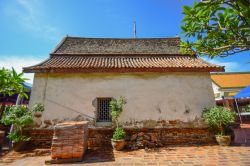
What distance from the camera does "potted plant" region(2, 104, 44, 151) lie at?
5.88 meters

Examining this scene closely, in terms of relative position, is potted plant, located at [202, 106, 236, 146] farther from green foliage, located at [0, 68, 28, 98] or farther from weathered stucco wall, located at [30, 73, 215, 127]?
green foliage, located at [0, 68, 28, 98]

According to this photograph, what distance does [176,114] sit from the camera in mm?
6957

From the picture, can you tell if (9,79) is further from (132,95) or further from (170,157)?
(132,95)

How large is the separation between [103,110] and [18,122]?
3.50 m

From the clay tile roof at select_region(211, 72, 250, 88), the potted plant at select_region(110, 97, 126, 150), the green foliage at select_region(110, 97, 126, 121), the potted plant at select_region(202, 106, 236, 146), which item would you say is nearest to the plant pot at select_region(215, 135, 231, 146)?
the potted plant at select_region(202, 106, 236, 146)

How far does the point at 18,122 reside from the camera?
19.4 feet

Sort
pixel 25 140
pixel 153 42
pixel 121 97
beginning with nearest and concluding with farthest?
1. pixel 25 140
2. pixel 121 97
3. pixel 153 42

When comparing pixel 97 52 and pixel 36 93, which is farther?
pixel 97 52

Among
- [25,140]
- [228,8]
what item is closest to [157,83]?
[228,8]

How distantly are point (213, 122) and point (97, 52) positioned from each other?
24.7 ft

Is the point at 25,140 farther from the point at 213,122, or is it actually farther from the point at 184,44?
the point at 213,122

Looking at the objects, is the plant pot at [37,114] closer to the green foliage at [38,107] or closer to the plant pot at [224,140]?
the green foliage at [38,107]

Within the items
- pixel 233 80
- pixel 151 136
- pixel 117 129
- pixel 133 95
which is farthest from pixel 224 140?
pixel 233 80

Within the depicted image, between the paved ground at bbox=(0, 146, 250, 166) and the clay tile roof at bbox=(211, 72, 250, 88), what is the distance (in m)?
16.2
